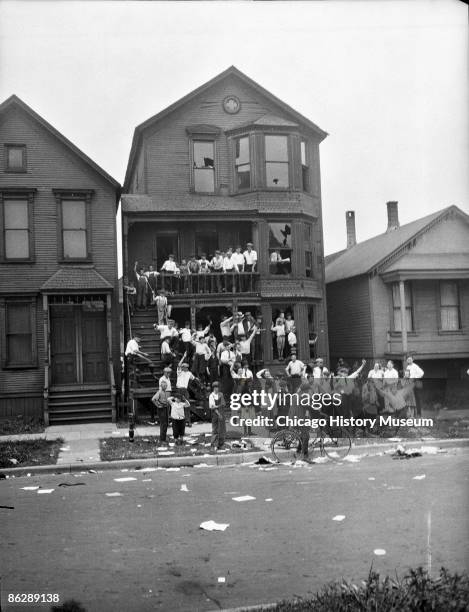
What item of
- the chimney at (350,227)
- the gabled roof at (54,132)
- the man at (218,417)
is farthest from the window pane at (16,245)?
the chimney at (350,227)

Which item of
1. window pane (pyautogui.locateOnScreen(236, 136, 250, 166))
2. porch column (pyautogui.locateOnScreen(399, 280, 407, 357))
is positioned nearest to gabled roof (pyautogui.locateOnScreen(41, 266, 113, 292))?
window pane (pyautogui.locateOnScreen(236, 136, 250, 166))

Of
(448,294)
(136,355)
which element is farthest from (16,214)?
(448,294)

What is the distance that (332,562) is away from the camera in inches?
274

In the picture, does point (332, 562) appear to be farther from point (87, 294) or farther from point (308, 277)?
point (308, 277)

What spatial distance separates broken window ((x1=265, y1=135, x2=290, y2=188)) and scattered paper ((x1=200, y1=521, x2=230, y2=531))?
18.2 m

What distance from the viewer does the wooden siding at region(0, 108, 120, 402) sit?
2164cm

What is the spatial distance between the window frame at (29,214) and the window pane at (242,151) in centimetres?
802

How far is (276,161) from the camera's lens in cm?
2508

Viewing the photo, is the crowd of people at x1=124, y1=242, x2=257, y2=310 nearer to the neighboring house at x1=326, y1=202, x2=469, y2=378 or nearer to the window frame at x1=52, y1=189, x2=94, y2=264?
the window frame at x1=52, y1=189, x2=94, y2=264

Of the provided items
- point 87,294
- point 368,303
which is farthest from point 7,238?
point 368,303

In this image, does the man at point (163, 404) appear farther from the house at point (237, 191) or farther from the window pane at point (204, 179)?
the window pane at point (204, 179)

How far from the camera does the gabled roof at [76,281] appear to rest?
70.5 feet

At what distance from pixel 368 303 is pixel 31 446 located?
52.7 ft

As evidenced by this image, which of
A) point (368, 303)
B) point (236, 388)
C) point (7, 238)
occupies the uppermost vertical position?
point (7, 238)
